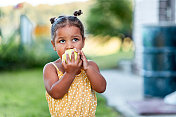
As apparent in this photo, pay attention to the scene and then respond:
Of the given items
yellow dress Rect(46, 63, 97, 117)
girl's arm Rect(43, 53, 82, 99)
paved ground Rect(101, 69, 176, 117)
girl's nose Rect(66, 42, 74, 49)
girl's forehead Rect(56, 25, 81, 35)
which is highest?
girl's forehead Rect(56, 25, 81, 35)

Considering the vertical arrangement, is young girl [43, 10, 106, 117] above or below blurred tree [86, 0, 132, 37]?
below

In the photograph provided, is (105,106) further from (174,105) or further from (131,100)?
(174,105)

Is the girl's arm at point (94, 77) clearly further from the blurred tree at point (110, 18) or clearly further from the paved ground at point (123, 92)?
the blurred tree at point (110, 18)

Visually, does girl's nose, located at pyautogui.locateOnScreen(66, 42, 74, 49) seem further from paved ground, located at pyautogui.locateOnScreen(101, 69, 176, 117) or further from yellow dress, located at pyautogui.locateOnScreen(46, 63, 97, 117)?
paved ground, located at pyautogui.locateOnScreen(101, 69, 176, 117)

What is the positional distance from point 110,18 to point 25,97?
9280 mm

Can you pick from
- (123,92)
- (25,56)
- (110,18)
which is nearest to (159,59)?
(123,92)

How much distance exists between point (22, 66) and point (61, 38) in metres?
9.43

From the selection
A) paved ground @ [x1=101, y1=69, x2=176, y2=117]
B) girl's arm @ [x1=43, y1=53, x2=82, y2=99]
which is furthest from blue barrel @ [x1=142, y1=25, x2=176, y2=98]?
→ girl's arm @ [x1=43, y1=53, x2=82, y2=99]

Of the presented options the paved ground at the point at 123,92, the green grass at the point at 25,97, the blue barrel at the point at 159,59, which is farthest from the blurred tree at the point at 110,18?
the blue barrel at the point at 159,59

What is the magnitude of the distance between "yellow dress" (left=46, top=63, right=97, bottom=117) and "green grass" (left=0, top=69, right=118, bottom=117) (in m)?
2.63

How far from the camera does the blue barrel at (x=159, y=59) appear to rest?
5.78 meters

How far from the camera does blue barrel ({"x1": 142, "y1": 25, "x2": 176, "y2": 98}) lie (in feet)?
18.9

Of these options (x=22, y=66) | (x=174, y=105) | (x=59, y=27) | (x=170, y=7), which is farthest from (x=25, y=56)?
(x=59, y=27)

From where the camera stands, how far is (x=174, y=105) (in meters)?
5.30
